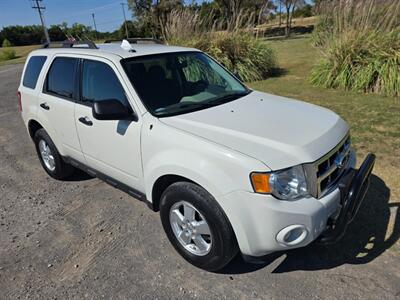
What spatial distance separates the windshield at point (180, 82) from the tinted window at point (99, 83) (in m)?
0.18

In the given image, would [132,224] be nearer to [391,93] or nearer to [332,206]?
[332,206]

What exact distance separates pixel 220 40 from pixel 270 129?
8.07 metres

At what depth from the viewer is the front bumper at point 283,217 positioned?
6.98 feet

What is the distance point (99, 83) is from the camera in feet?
10.7

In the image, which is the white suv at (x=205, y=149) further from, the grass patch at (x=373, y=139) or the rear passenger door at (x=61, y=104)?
the grass patch at (x=373, y=139)

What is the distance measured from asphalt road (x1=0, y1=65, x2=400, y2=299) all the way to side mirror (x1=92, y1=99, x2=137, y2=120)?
1235 mm

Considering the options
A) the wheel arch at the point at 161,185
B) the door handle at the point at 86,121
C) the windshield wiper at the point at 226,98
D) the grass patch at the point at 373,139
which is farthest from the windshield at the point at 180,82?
the grass patch at the point at 373,139

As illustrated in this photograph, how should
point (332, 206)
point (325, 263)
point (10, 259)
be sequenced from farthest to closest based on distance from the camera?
point (10, 259) < point (325, 263) < point (332, 206)

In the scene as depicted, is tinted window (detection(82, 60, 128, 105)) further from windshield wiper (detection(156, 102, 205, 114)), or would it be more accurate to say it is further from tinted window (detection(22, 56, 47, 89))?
tinted window (detection(22, 56, 47, 89))

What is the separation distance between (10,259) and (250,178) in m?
2.43

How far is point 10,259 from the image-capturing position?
3002 millimetres

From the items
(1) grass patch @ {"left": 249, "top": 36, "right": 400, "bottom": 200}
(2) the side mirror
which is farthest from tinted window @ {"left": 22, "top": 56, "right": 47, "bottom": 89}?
(1) grass patch @ {"left": 249, "top": 36, "right": 400, "bottom": 200}

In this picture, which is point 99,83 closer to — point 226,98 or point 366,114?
point 226,98

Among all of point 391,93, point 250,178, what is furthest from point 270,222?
point 391,93
